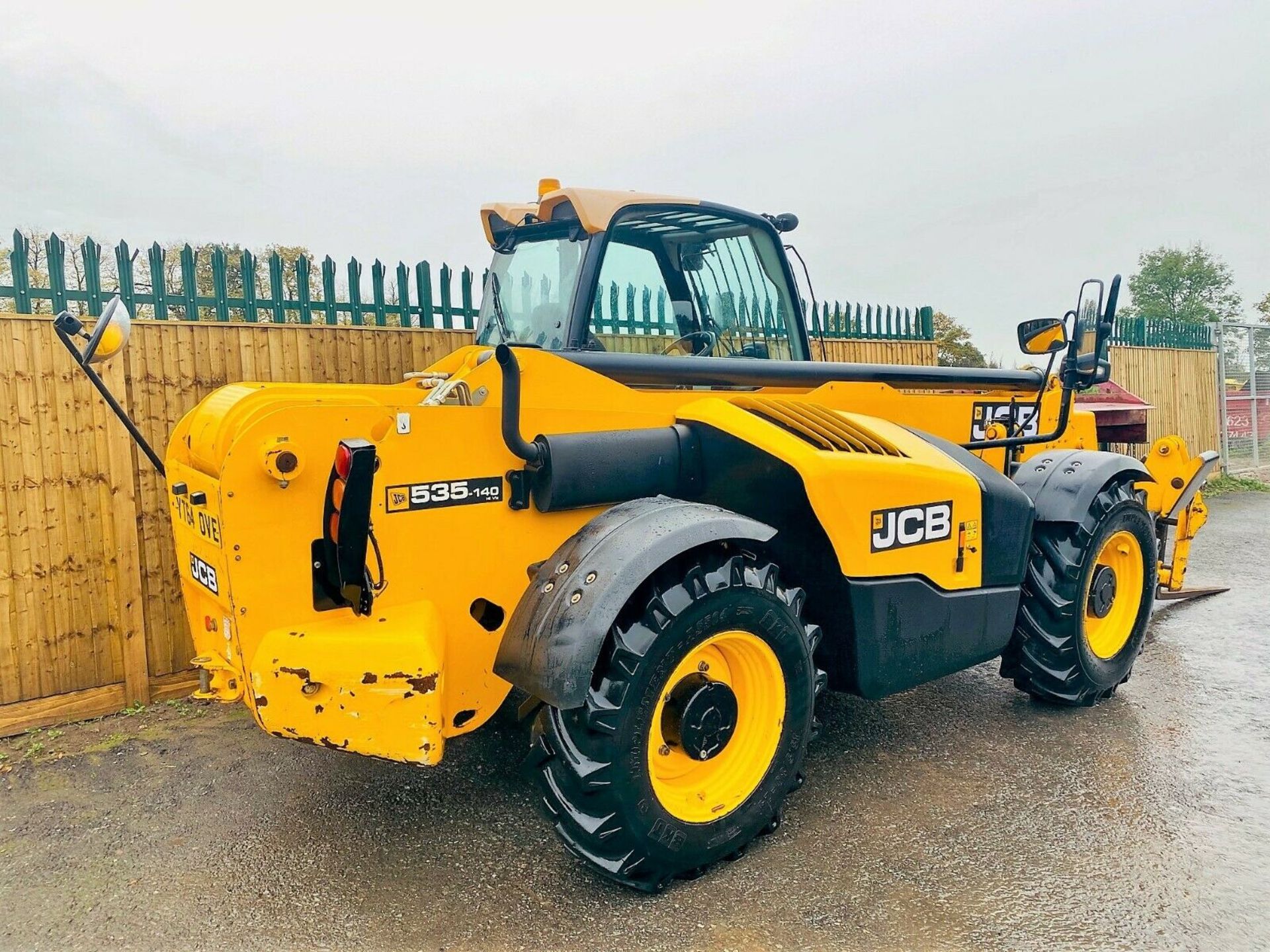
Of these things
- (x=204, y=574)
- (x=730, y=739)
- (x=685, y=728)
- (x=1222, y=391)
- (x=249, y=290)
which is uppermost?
(x=249, y=290)

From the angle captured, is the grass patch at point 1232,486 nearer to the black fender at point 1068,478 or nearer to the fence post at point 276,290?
the black fender at point 1068,478

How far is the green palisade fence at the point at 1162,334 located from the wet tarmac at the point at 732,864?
9712 mm

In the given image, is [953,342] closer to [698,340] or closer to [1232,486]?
[1232,486]

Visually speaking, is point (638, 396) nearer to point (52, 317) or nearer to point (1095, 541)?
point (1095, 541)

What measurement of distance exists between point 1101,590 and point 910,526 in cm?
165

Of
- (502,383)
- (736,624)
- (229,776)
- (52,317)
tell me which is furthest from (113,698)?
(736,624)

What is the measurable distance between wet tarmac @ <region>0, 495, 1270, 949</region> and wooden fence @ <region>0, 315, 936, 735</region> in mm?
378

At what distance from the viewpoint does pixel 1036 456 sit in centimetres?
465

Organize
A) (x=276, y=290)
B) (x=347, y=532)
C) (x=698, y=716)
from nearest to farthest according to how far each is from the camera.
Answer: (x=347, y=532)
(x=698, y=716)
(x=276, y=290)

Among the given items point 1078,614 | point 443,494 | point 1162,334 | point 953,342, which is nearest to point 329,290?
point 443,494

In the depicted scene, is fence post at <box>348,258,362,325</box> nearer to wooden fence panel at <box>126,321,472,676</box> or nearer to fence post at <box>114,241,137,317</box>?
wooden fence panel at <box>126,321,472,676</box>

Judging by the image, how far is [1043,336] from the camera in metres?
4.49

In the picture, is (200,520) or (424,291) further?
(424,291)

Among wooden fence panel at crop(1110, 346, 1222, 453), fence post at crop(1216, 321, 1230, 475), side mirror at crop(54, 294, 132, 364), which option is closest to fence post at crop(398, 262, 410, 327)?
side mirror at crop(54, 294, 132, 364)
